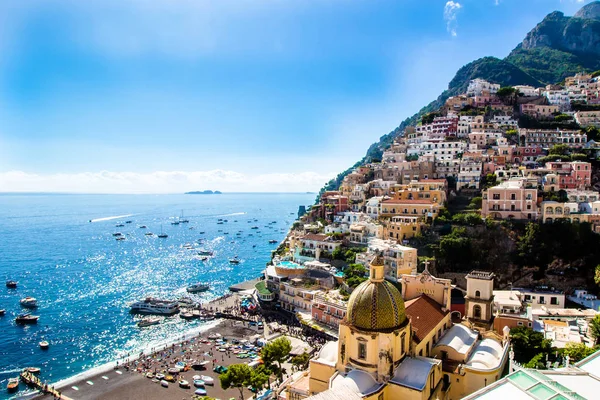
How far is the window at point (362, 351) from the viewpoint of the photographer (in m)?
23.6

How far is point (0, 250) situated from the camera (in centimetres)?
11312

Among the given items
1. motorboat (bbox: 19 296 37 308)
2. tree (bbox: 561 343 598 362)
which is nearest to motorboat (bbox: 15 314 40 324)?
motorboat (bbox: 19 296 37 308)

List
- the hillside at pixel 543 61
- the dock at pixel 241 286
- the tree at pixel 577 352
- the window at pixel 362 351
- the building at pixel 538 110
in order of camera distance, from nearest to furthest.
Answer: the window at pixel 362 351 < the tree at pixel 577 352 < the dock at pixel 241 286 < the building at pixel 538 110 < the hillside at pixel 543 61

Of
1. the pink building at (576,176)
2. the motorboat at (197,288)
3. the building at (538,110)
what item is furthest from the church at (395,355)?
the building at (538,110)

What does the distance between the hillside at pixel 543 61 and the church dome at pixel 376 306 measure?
421ft

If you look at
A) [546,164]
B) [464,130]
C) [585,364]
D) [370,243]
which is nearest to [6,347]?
[370,243]

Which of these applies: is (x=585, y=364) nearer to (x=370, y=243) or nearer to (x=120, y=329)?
(x=370, y=243)

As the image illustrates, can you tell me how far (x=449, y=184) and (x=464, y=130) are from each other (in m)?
21.9

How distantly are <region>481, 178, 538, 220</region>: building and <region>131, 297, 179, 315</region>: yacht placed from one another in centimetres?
5135

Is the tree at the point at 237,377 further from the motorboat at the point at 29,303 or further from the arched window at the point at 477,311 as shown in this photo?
the motorboat at the point at 29,303

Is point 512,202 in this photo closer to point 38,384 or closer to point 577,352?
point 577,352

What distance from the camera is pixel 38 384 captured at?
40.6 metres

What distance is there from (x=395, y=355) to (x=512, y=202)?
48.0 meters

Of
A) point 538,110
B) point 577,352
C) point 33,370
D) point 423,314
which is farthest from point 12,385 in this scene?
point 538,110
